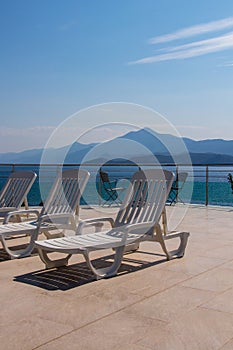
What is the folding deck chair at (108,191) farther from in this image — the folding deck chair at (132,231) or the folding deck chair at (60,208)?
the folding deck chair at (132,231)

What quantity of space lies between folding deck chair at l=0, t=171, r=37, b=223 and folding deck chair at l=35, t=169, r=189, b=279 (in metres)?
1.75

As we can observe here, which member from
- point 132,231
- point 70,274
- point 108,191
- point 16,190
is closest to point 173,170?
point 108,191

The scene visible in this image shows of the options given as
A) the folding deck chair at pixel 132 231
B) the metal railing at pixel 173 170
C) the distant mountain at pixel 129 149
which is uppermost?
the distant mountain at pixel 129 149

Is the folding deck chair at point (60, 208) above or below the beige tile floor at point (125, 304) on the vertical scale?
above

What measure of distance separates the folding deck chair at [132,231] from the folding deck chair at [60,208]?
568 millimetres

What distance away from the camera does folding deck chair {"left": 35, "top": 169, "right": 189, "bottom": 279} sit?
3.95 metres

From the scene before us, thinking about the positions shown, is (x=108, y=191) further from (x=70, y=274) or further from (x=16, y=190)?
(x=70, y=274)

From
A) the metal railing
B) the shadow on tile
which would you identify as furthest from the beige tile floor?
the metal railing

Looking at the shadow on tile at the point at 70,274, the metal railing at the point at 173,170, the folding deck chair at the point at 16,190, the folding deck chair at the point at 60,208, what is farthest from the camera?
the metal railing at the point at 173,170

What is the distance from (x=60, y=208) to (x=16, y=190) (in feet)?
3.93

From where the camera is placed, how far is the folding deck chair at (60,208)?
16.0 ft

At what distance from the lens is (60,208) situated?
5.41 metres

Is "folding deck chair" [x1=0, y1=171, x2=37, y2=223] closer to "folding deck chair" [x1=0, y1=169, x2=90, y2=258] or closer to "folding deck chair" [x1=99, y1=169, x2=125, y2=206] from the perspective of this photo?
"folding deck chair" [x1=0, y1=169, x2=90, y2=258]

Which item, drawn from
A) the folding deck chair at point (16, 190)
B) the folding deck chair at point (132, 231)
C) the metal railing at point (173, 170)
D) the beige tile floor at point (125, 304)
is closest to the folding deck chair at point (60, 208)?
the beige tile floor at point (125, 304)
